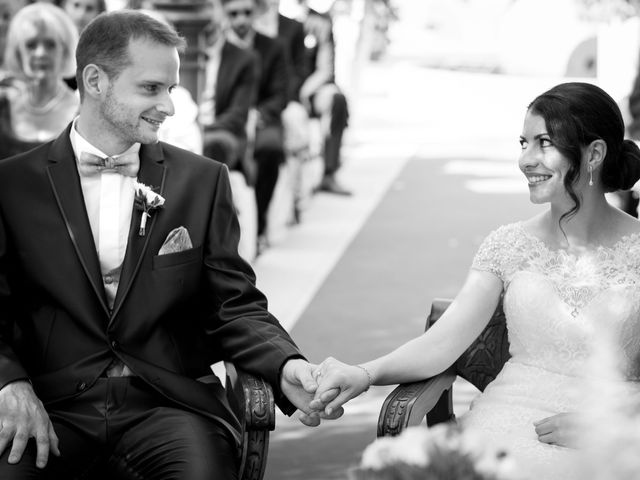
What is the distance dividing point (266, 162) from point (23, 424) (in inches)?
272

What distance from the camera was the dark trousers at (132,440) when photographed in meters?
3.53

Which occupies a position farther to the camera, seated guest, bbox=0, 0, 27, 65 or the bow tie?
seated guest, bbox=0, 0, 27, 65

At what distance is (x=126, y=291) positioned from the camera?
3.71 m

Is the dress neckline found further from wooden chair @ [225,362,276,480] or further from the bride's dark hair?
wooden chair @ [225,362,276,480]

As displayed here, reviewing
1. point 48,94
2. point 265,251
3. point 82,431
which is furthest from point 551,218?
point 265,251

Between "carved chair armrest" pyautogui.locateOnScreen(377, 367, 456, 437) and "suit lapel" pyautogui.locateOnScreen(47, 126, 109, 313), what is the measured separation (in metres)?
0.90

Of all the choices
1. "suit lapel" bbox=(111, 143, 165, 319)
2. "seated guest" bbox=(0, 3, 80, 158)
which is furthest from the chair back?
"seated guest" bbox=(0, 3, 80, 158)

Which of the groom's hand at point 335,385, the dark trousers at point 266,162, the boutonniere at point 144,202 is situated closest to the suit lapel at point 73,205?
the boutonniere at point 144,202

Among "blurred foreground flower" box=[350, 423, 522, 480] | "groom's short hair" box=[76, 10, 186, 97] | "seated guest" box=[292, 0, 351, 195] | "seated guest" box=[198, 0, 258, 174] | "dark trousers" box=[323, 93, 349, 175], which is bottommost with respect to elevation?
"dark trousers" box=[323, 93, 349, 175]

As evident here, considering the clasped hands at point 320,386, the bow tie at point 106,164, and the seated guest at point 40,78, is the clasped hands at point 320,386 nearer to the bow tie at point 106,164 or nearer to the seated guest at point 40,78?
the bow tie at point 106,164

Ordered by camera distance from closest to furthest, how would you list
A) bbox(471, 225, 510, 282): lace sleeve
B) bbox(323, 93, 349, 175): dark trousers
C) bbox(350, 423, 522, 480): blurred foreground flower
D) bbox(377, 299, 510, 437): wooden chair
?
bbox(350, 423, 522, 480): blurred foreground flower → bbox(377, 299, 510, 437): wooden chair → bbox(471, 225, 510, 282): lace sleeve → bbox(323, 93, 349, 175): dark trousers

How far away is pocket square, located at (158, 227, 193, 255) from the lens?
3816 millimetres

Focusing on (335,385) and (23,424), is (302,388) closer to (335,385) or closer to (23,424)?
(335,385)

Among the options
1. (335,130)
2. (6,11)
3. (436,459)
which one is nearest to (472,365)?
(436,459)
